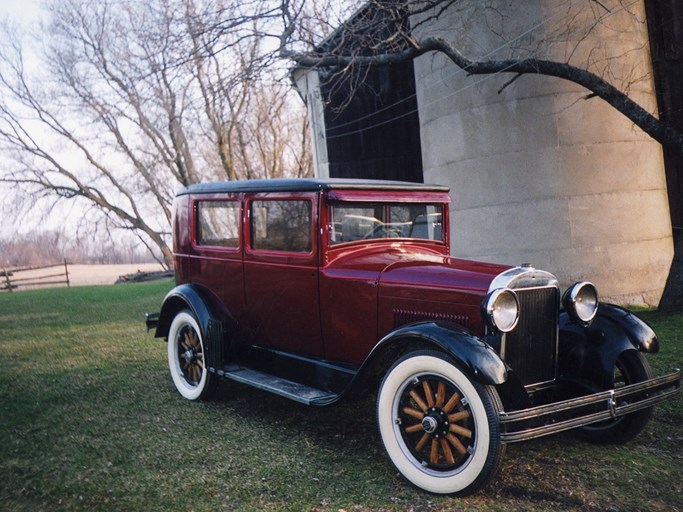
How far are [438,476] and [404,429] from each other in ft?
1.09

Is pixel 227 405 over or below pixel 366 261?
below

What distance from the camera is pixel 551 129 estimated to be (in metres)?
8.52

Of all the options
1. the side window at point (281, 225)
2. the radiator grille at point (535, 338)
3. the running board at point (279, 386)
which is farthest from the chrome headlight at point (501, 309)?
the side window at point (281, 225)

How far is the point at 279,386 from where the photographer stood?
4.23 metres

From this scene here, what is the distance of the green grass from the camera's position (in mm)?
3197

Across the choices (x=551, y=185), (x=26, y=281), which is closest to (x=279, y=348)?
(x=551, y=185)

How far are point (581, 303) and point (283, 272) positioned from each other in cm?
208

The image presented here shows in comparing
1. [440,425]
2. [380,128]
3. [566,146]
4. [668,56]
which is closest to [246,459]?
[440,425]

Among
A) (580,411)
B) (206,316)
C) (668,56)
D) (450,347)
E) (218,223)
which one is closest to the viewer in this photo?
(450,347)

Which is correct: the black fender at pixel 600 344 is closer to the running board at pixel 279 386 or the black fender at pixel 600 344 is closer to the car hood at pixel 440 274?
the car hood at pixel 440 274

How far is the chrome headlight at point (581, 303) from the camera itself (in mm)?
3764

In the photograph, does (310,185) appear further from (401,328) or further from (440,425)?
(440,425)

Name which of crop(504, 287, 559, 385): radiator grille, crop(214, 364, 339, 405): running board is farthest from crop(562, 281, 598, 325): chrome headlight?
crop(214, 364, 339, 405): running board

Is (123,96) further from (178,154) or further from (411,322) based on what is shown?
(411,322)
